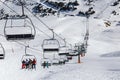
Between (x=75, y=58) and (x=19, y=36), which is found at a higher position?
(x=19, y=36)

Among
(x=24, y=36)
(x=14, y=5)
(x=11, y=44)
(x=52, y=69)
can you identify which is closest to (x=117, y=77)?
(x=52, y=69)

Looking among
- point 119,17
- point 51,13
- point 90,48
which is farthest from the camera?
point 51,13

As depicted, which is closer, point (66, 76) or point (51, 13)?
point (66, 76)

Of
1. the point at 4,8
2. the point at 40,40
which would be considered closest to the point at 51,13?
the point at 4,8

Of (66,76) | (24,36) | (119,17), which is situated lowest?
(66,76)

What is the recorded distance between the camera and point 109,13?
139 m

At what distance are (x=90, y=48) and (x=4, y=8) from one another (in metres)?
109

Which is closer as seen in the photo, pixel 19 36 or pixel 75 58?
pixel 19 36

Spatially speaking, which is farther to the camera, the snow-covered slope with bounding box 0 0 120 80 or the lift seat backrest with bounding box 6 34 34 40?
the snow-covered slope with bounding box 0 0 120 80

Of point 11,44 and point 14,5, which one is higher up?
point 14,5

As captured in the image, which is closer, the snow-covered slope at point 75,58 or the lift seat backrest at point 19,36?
the lift seat backrest at point 19,36

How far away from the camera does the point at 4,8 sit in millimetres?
171875

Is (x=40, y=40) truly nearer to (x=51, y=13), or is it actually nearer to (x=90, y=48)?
(x=90, y=48)

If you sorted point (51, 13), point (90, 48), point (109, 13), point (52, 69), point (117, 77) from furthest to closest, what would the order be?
point (51, 13) < point (109, 13) < point (90, 48) < point (52, 69) < point (117, 77)
